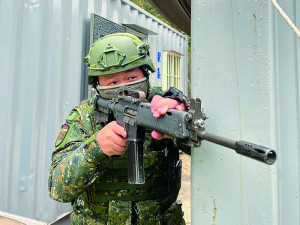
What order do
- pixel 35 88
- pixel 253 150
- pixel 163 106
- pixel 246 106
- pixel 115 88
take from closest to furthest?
pixel 253 150 → pixel 246 106 → pixel 163 106 → pixel 115 88 → pixel 35 88

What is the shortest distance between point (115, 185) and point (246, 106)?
98 centimetres

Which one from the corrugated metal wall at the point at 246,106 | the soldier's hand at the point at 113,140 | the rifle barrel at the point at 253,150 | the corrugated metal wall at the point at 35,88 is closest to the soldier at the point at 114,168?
the soldier's hand at the point at 113,140

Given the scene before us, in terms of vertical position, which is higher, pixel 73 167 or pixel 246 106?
pixel 246 106

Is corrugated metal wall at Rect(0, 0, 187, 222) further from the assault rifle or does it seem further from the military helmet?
the assault rifle

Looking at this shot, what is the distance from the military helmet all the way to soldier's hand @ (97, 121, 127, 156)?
42cm

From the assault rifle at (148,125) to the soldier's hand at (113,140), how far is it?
0.09 ft

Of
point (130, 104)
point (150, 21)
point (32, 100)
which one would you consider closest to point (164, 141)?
point (130, 104)

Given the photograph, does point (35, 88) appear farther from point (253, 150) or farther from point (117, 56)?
point (253, 150)

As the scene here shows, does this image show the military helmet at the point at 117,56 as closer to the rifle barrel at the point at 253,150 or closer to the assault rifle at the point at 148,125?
the assault rifle at the point at 148,125

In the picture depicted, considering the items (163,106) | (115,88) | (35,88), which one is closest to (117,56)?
(115,88)

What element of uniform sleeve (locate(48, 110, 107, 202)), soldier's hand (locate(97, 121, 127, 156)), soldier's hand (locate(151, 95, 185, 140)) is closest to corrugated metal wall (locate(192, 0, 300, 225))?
soldier's hand (locate(151, 95, 185, 140))

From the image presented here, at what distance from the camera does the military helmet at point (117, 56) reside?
1.57 metres

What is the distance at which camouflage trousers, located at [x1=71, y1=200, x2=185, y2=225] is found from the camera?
5.14 feet

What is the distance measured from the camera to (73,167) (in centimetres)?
132
